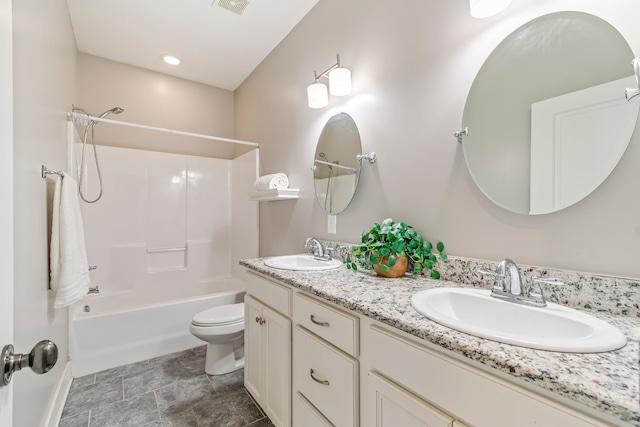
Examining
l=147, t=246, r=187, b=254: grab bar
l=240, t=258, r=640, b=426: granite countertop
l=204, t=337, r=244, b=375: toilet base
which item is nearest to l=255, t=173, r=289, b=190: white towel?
l=204, t=337, r=244, b=375: toilet base

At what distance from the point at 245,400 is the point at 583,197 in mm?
1975

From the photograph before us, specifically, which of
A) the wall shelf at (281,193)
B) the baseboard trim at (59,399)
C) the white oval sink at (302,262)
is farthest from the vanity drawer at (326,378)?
the baseboard trim at (59,399)

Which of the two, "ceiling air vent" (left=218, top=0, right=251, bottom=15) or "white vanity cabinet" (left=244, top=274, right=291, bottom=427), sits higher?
"ceiling air vent" (left=218, top=0, right=251, bottom=15)

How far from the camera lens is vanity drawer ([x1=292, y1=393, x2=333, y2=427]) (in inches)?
41.8

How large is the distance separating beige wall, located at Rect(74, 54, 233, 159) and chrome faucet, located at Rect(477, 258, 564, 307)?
3.16 m

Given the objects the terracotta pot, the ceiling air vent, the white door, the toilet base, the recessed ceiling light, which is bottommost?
the toilet base

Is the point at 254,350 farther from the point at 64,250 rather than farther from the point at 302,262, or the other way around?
the point at 64,250

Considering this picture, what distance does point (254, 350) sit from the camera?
159 centimetres

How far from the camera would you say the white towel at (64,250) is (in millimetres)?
1394

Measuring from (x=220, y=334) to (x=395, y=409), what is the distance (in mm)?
1481

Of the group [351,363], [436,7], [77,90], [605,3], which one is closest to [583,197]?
[605,3]

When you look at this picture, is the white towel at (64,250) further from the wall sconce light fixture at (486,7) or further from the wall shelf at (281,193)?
the wall sconce light fixture at (486,7)

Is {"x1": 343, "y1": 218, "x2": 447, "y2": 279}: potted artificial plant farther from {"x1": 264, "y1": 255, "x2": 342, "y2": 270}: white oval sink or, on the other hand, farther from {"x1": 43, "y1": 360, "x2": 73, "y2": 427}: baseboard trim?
{"x1": 43, "y1": 360, "x2": 73, "y2": 427}: baseboard trim

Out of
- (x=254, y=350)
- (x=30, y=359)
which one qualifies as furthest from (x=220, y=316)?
(x=30, y=359)
